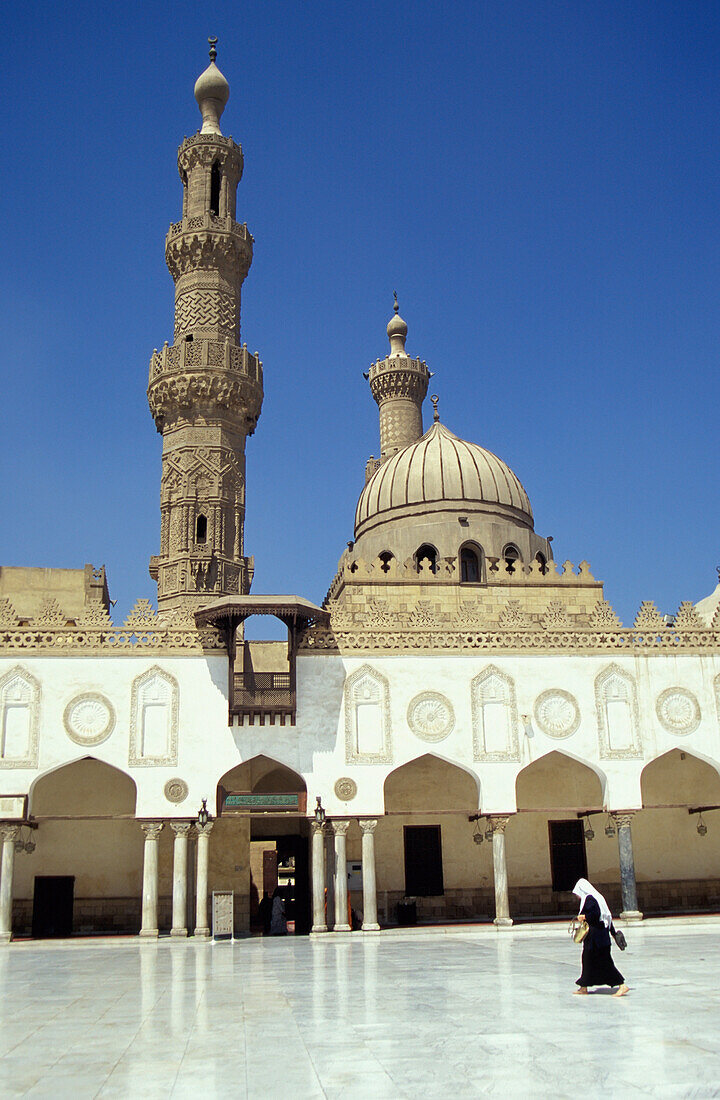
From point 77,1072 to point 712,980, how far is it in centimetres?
711

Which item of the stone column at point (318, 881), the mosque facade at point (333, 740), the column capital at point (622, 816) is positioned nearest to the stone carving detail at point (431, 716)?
the mosque facade at point (333, 740)

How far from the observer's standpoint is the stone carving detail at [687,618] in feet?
76.4

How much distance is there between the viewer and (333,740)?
840 inches

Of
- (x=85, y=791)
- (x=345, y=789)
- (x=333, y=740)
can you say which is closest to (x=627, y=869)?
(x=345, y=789)

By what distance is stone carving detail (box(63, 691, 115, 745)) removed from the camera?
2073cm

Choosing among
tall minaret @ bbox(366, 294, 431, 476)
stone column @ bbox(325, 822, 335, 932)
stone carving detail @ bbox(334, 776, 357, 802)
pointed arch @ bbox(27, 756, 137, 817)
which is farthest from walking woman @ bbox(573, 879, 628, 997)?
tall minaret @ bbox(366, 294, 431, 476)

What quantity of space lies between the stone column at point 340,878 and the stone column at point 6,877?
6341 millimetres

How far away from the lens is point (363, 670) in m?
21.8

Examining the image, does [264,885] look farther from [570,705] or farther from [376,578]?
[570,705]

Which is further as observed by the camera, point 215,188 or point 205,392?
point 215,188

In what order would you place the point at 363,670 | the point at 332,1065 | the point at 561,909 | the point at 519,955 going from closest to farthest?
the point at 332,1065 → the point at 519,955 → the point at 363,670 → the point at 561,909

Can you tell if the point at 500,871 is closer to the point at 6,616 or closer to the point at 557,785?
the point at 557,785

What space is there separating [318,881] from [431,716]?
13.4 ft

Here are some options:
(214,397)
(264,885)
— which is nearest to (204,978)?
(214,397)
